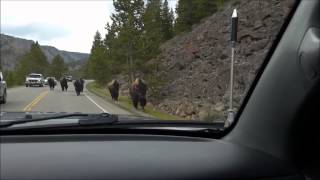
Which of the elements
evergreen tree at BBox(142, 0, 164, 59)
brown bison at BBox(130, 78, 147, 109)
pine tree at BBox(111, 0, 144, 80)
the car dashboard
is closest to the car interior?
the car dashboard

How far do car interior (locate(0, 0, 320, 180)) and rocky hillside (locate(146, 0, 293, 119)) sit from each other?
30537mm

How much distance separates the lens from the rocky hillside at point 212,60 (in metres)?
39.9

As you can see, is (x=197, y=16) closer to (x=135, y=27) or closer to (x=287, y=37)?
(x=135, y=27)

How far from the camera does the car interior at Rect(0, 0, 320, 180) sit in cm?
241

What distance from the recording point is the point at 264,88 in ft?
10.2

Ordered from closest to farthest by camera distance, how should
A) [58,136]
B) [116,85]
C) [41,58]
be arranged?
[58,136]
[116,85]
[41,58]

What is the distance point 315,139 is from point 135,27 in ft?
150

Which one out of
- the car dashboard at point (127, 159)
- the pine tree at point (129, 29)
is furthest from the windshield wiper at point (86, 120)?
the pine tree at point (129, 29)

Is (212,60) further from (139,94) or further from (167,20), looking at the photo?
(167,20)

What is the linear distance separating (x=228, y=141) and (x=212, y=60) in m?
51.7

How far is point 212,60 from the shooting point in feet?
179

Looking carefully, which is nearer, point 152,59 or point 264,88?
point 264,88

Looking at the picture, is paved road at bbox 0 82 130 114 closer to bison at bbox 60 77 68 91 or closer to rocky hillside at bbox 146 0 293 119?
rocky hillside at bbox 146 0 293 119

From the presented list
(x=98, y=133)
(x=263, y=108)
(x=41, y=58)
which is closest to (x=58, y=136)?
(x=98, y=133)
